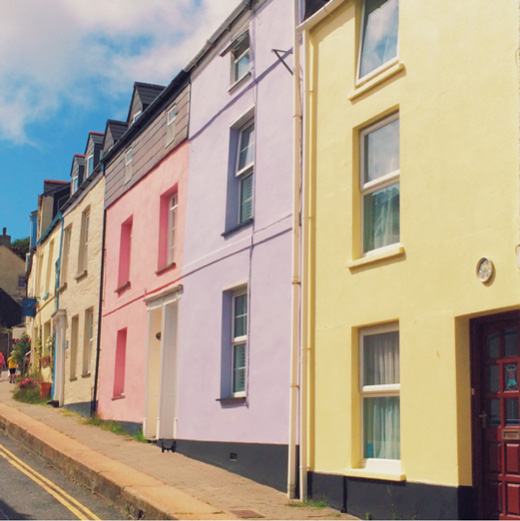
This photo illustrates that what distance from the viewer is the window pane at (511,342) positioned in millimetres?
8373

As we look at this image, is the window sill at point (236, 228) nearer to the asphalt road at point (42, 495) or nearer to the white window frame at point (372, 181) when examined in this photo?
the white window frame at point (372, 181)

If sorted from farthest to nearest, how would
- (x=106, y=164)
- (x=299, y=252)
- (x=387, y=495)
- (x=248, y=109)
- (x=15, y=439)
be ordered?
(x=106, y=164) → (x=15, y=439) → (x=248, y=109) → (x=299, y=252) → (x=387, y=495)

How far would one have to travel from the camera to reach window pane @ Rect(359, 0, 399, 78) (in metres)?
10.6

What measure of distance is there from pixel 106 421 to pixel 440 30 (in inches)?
531

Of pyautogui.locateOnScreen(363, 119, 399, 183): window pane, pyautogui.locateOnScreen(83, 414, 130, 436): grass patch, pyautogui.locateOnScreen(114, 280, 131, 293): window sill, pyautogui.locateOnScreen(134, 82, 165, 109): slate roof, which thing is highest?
pyautogui.locateOnScreen(134, 82, 165, 109): slate roof

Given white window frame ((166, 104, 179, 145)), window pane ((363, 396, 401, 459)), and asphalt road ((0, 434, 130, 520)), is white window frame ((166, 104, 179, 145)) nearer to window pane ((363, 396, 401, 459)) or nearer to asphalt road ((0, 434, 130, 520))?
asphalt road ((0, 434, 130, 520))

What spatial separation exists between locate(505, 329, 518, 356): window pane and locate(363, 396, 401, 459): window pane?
174cm

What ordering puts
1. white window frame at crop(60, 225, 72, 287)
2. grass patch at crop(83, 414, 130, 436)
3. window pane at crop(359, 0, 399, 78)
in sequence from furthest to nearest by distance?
white window frame at crop(60, 225, 72, 287) < grass patch at crop(83, 414, 130, 436) < window pane at crop(359, 0, 399, 78)

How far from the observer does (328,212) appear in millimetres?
11234

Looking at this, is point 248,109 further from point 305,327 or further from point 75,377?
point 75,377

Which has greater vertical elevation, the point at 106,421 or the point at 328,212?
the point at 328,212

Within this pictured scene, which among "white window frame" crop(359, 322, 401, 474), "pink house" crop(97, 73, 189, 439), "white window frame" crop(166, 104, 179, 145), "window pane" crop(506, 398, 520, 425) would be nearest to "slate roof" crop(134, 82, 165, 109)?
"pink house" crop(97, 73, 189, 439)

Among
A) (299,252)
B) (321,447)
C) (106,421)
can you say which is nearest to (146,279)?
(106,421)

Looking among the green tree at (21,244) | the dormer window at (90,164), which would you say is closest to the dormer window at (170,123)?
the dormer window at (90,164)
